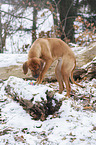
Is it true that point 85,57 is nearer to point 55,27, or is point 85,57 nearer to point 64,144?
point 55,27

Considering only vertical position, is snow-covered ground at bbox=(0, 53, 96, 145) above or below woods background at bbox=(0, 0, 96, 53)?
below

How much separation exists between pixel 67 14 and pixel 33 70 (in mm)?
5962

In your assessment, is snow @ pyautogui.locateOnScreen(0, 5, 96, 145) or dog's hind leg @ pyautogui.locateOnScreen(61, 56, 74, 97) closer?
snow @ pyautogui.locateOnScreen(0, 5, 96, 145)

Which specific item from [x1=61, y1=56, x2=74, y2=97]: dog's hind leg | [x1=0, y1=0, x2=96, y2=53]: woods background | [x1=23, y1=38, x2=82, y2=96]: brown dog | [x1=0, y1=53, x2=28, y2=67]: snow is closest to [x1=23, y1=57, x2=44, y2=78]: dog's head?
[x1=23, y1=38, x2=82, y2=96]: brown dog

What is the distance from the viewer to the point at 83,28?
8.97 meters

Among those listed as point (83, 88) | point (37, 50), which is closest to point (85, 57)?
point (83, 88)

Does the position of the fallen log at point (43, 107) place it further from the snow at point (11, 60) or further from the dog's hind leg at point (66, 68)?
the snow at point (11, 60)

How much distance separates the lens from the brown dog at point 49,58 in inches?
130

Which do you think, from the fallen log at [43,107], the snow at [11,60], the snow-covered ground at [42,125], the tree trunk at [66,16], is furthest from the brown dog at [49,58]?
the tree trunk at [66,16]

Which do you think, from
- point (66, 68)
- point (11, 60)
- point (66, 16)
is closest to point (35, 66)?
point (66, 68)

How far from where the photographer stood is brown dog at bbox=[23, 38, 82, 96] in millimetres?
3311

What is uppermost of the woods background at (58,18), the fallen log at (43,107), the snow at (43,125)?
the woods background at (58,18)

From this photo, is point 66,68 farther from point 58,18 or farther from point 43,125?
point 58,18

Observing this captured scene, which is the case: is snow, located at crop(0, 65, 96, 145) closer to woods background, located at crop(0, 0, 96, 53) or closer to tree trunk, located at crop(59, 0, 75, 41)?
woods background, located at crop(0, 0, 96, 53)
